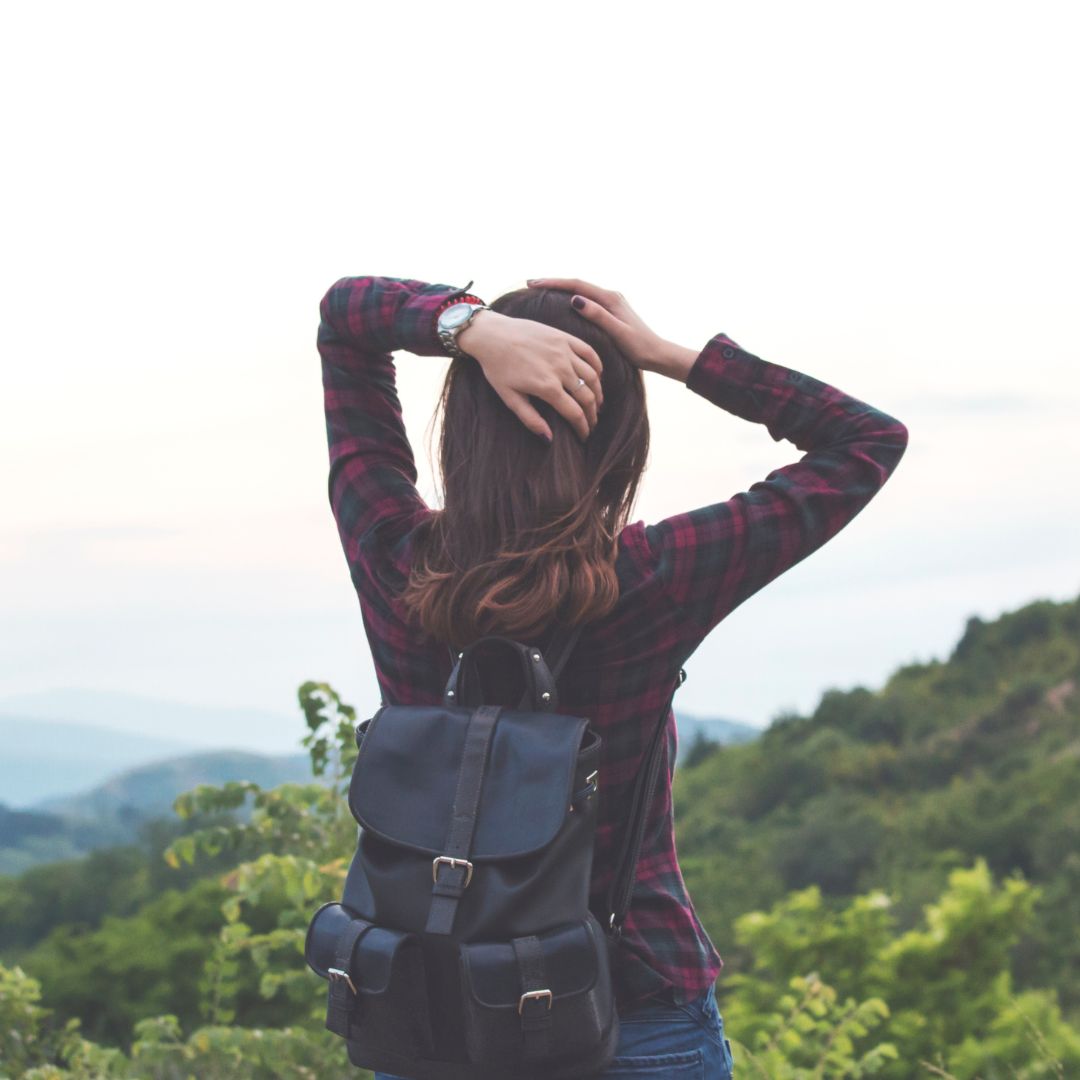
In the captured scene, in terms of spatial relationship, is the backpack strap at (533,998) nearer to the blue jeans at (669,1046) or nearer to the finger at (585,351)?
the blue jeans at (669,1046)

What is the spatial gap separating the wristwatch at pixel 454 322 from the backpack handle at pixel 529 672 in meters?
0.42

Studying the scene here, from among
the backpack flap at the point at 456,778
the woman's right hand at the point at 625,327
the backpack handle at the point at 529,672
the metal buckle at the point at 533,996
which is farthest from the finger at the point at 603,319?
the metal buckle at the point at 533,996

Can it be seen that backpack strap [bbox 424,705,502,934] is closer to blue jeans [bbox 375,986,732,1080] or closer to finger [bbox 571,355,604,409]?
blue jeans [bbox 375,986,732,1080]

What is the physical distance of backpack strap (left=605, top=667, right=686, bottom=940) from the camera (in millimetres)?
1641

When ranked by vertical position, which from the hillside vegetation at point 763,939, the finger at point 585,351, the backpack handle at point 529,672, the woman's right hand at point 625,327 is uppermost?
the woman's right hand at point 625,327

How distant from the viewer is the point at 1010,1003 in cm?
511

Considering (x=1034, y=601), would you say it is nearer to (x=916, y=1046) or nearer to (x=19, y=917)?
(x=19, y=917)

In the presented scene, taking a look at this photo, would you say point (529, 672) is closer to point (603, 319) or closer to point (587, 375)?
point (587, 375)

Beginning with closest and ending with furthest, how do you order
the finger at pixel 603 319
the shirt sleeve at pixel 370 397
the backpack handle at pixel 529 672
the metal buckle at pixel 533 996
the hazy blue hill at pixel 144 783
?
the metal buckle at pixel 533 996
the backpack handle at pixel 529 672
the finger at pixel 603 319
the shirt sleeve at pixel 370 397
the hazy blue hill at pixel 144 783

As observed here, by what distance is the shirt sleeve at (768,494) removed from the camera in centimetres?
165

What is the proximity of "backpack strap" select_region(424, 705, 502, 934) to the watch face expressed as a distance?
529 mm

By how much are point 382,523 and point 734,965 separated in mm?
15708

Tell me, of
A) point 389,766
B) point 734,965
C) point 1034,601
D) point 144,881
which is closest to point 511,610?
point 389,766

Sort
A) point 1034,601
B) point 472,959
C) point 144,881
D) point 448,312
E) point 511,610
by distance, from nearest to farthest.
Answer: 1. point 472,959
2. point 511,610
3. point 448,312
4. point 144,881
5. point 1034,601
